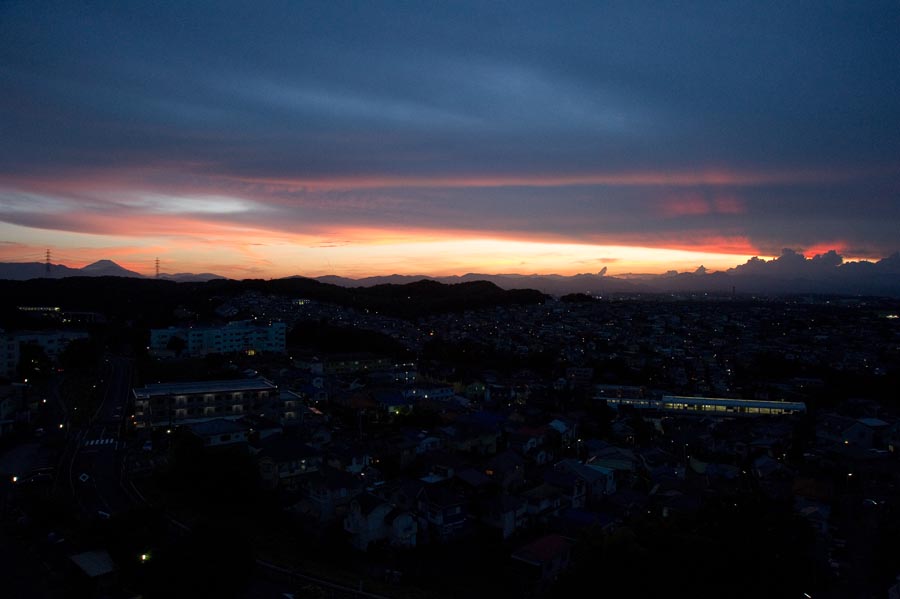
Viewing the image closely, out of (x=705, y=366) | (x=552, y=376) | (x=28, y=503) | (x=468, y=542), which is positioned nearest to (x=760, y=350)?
(x=705, y=366)

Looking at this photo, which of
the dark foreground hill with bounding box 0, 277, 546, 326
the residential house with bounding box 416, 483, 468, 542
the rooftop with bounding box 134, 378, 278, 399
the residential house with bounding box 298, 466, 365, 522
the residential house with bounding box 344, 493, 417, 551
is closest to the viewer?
the residential house with bounding box 344, 493, 417, 551

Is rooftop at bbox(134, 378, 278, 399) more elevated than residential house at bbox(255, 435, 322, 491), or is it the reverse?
rooftop at bbox(134, 378, 278, 399)

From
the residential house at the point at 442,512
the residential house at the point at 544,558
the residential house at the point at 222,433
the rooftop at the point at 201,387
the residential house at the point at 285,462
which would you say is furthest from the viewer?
the rooftop at the point at 201,387

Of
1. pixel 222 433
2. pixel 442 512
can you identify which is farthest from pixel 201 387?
pixel 442 512

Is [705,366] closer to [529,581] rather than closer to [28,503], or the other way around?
[529,581]

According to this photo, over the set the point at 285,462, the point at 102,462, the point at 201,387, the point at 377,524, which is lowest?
the point at 377,524

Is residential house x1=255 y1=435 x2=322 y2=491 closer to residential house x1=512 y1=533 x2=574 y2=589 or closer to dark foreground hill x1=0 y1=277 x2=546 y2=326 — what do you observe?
residential house x1=512 y1=533 x2=574 y2=589

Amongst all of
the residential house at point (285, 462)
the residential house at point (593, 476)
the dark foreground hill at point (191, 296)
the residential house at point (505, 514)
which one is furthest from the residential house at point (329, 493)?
the dark foreground hill at point (191, 296)

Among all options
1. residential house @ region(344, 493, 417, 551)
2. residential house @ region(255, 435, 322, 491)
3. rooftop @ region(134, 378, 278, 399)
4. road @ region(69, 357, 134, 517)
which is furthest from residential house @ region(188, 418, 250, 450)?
→ residential house @ region(344, 493, 417, 551)

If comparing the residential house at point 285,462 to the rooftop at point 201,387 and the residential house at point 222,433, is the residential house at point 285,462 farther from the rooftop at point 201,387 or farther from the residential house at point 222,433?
the rooftop at point 201,387

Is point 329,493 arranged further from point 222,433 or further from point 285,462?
point 222,433

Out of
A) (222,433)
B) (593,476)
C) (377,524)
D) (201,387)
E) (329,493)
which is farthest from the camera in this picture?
(201,387)
